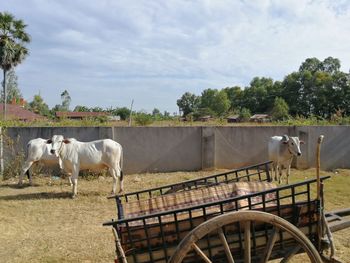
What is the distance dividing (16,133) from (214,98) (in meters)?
49.9

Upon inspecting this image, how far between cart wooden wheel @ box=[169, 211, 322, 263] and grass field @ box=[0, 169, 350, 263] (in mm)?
2101

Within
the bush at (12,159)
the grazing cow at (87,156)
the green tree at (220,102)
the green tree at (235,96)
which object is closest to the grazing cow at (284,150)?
the grazing cow at (87,156)

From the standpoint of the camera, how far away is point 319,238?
2777 mm

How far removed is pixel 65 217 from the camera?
638 cm

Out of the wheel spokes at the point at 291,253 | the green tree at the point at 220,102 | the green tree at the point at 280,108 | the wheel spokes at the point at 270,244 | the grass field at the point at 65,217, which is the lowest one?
the grass field at the point at 65,217

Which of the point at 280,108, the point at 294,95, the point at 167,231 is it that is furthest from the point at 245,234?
the point at 294,95

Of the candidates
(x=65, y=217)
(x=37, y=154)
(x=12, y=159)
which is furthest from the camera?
(x=12, y=159)

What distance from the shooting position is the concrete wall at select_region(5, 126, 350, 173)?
10.6 metres

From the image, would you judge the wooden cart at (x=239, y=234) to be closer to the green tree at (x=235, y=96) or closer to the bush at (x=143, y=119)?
the bush at (x=143, y=119)

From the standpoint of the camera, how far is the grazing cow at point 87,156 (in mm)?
7906

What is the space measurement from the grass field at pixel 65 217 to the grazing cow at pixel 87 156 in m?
0.58

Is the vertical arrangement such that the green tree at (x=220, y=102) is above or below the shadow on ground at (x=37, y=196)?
above

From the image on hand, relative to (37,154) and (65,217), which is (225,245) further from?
(37,154)

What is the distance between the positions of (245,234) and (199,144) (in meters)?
8.73
